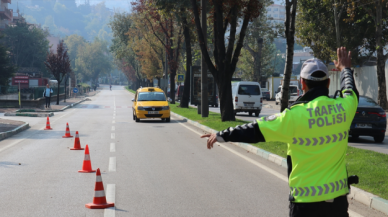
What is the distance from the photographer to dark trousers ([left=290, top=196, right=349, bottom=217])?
3.13m

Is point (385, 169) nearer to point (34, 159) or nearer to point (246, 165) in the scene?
point (246, 165)

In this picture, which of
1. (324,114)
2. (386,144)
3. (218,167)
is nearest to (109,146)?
(218,167)

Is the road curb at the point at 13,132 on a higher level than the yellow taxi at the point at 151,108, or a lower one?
lower

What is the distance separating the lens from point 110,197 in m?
7.12

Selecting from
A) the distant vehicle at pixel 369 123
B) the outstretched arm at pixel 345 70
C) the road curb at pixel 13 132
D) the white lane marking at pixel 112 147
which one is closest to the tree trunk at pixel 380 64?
the distant vehicle at pixel 369 123

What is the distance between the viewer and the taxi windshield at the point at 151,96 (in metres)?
25.1

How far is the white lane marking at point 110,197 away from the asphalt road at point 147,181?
0.04ft

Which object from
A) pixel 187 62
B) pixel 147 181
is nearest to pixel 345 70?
pixel 147 181

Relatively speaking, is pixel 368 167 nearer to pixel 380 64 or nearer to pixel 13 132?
pixel 13 132

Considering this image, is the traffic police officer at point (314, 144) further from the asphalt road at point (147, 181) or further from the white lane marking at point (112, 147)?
the white lane marking at point (112, 147)

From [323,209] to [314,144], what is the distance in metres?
0.42

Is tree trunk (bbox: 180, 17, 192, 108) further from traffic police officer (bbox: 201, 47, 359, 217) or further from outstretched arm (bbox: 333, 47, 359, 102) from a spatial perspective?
traffic police officer (bbox: 201, 47, 359, 217)

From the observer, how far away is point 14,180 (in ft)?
28.0

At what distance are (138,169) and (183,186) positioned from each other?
199cm
